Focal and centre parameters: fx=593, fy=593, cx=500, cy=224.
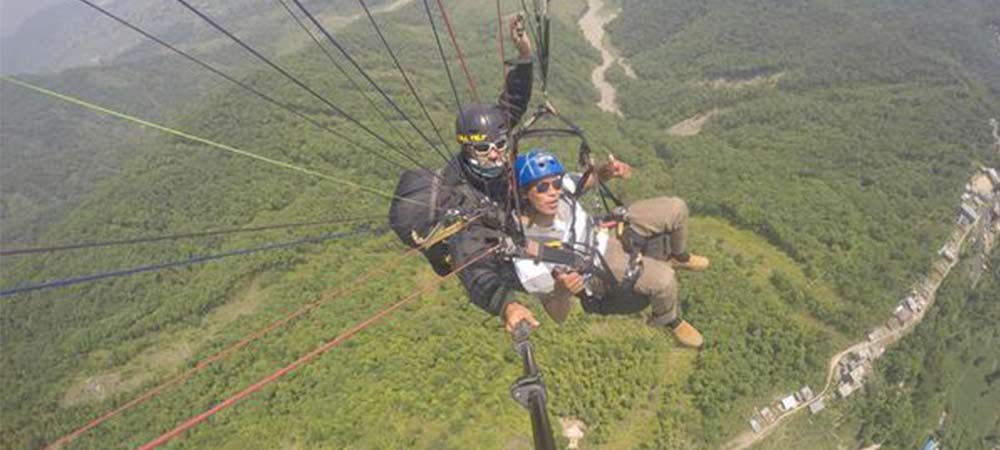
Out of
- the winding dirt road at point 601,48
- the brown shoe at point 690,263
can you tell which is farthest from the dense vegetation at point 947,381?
the winding dirt road at point 601,48

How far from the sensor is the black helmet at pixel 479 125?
6234mm

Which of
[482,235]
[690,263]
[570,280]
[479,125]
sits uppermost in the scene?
[479,125]

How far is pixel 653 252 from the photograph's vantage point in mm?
6949

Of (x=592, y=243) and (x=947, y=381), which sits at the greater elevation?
(x=592, y=243)

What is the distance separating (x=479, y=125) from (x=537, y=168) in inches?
33.6

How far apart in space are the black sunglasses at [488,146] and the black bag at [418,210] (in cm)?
53

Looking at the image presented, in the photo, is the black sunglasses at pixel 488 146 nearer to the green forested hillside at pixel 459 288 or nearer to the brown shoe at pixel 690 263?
the brown shoe at pixel 690 263

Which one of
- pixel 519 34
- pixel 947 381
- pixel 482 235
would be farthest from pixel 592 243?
pixel 947 381

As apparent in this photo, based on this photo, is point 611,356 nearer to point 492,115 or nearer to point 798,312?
point 798,312

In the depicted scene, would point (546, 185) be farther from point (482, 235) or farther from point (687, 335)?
point (687, 335)

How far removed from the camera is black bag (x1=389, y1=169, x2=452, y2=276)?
579 cm

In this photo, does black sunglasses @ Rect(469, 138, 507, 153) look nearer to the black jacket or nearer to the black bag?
the black jacket

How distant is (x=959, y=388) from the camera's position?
48875mm

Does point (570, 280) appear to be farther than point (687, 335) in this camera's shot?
No
